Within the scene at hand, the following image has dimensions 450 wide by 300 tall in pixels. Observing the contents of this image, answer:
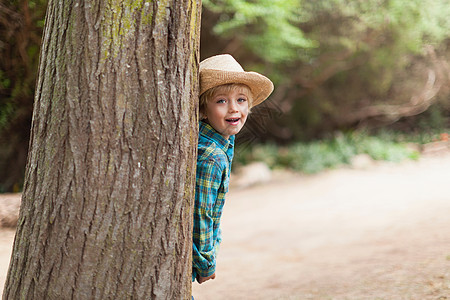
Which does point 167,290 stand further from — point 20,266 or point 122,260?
point 20,266

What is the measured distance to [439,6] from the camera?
10602 mm

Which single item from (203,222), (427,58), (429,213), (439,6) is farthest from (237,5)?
(427,58)

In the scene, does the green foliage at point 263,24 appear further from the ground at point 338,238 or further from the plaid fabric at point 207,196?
the plaid fabric at point 207,196

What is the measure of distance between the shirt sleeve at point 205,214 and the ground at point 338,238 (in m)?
1.74

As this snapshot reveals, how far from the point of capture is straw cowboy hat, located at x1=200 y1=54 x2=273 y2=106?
238cm

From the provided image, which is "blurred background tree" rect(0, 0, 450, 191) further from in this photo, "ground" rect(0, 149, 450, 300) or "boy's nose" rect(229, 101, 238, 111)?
"ground" rect(0, 149, 450, 300)

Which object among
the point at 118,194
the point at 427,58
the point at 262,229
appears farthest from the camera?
the point at 427,58

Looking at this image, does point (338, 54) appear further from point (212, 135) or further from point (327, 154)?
point (212, 135)

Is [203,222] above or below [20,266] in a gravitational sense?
→ above

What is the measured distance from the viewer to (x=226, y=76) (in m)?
2.40

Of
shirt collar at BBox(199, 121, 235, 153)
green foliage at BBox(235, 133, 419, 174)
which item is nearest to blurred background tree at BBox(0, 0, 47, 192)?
shirt collar at BBox(199, 121, 235, 153)

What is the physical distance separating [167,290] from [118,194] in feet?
1.67

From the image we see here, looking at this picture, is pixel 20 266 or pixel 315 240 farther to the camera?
pixel 315 240

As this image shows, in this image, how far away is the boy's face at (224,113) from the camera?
247cm
